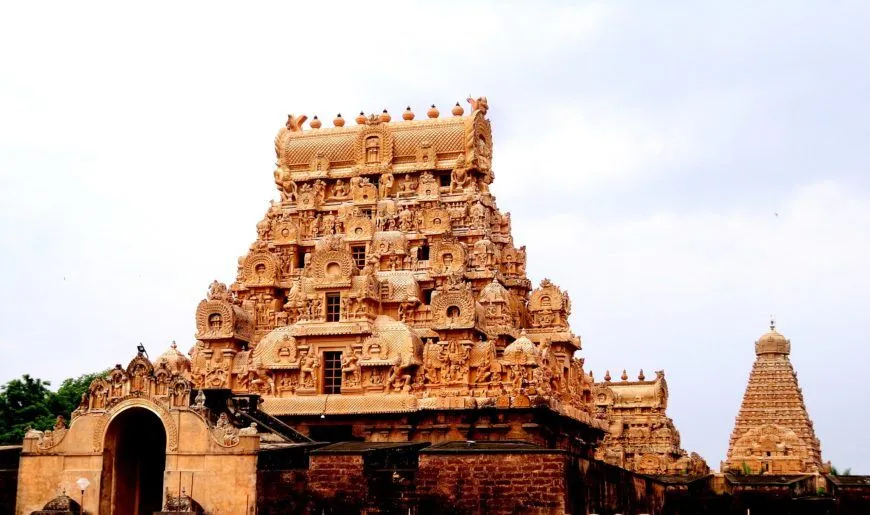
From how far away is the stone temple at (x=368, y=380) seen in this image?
32.5 meters

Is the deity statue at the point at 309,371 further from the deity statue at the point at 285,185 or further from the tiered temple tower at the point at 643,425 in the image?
the tiered temple tower at the point at 643,425

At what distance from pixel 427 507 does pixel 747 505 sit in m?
15.4

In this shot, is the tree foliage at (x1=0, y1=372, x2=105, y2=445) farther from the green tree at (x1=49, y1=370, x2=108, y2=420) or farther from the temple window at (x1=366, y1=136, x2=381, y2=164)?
the temple window at (x1=366, y1=136, x2=381, y2=164)

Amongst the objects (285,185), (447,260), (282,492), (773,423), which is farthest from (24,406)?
(773,423)

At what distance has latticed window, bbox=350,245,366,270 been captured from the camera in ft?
169

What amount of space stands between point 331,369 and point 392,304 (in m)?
3.50

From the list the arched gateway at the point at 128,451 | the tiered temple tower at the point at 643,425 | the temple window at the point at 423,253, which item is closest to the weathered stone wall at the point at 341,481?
the arched gateway at the point at 128,451

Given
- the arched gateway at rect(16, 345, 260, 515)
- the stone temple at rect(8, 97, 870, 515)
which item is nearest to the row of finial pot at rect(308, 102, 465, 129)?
the stone temple at rect(8, 97, 870, 515)

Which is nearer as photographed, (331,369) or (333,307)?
(331,369)

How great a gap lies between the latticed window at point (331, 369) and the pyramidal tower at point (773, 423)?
3004cm

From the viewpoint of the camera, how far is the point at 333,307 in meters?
48.5

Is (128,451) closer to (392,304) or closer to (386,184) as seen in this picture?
(392,304)

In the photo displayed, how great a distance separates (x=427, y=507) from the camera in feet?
107

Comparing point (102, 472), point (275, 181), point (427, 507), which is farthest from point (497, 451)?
point (275, 181)
